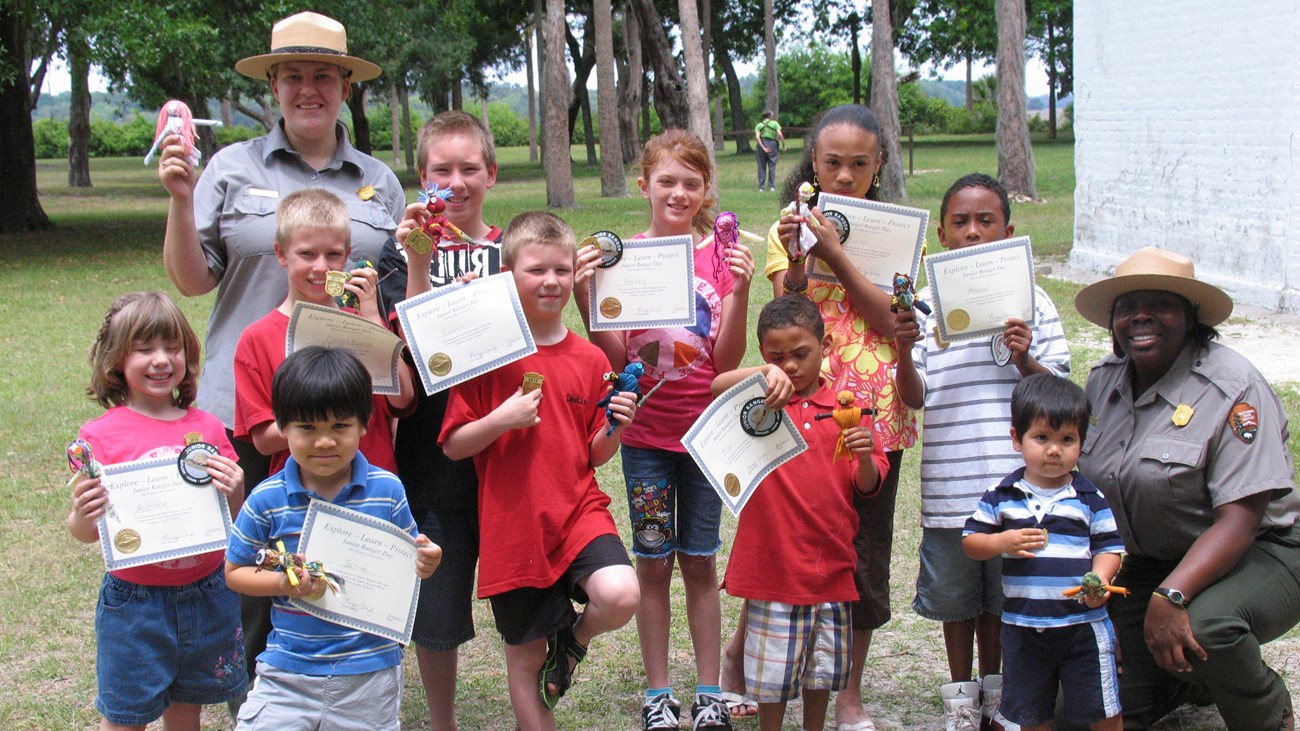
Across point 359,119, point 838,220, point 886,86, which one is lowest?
point 838,220

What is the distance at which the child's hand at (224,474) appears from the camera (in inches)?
127

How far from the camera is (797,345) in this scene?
141 inches

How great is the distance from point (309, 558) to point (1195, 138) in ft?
35.6

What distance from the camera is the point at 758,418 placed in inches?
138

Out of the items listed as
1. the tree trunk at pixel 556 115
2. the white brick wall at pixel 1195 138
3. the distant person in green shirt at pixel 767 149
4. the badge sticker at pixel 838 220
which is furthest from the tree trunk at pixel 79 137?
the badge sticker at pixel 838 220

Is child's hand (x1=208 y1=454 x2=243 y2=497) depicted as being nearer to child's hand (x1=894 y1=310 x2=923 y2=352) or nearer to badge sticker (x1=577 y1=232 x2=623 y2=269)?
badge sticker (x1=577 y1=232 x2=623 y2=269)

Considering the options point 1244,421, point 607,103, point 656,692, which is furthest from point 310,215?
point 607,103

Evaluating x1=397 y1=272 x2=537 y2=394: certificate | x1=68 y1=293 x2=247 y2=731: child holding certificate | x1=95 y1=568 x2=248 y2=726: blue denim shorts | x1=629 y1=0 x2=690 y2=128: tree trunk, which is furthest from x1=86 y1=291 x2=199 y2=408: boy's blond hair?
x1=629 y1=0 x2=690 y2=128: tree trunk

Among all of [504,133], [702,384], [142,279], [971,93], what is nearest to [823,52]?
[971,93]

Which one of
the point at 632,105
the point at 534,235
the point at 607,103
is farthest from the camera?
the point at 632,105

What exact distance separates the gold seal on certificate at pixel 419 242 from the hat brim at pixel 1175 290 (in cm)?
210

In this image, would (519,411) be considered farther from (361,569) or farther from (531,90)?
(531,90)

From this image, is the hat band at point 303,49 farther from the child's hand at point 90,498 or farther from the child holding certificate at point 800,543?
the child holding certificate at point 800,543

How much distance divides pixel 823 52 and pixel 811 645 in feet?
221
